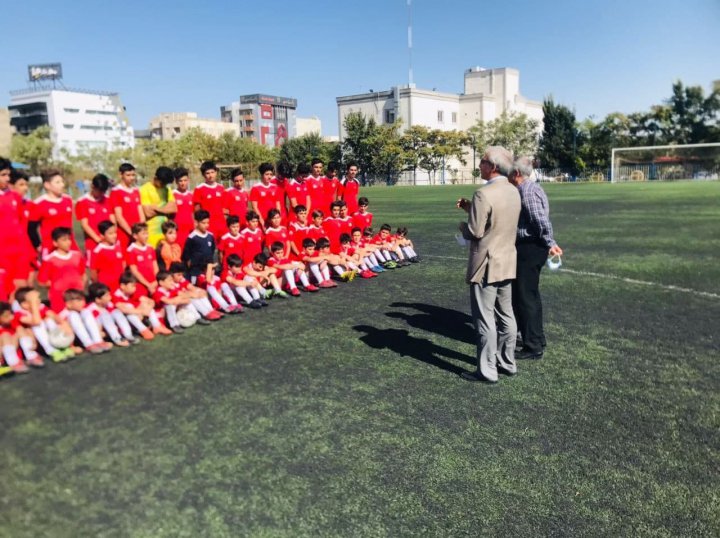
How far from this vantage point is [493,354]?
443 centimetres

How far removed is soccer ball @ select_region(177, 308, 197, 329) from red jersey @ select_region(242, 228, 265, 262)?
5.28ft

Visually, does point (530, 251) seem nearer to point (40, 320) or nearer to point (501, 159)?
point (501, 159)

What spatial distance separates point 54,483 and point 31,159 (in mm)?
51621

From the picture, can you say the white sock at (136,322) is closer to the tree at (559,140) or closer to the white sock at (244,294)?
the white sock at (244,294)

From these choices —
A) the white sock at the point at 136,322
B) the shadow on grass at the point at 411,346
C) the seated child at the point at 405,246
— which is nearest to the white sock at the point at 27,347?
the white sock at the point at 136,322

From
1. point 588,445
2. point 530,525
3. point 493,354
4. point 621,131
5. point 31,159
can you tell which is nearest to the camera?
point 530,525

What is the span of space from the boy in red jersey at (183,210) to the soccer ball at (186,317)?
1.58 meters

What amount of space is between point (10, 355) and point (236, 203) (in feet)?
13.2

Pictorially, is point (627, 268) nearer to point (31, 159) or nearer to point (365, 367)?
point (365, 367)

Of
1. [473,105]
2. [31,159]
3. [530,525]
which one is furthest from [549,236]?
[473,105]

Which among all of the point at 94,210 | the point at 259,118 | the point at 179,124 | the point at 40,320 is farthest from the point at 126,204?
the point at 259,118

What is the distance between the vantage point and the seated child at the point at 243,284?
677cm

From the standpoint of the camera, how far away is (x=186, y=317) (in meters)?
5.82

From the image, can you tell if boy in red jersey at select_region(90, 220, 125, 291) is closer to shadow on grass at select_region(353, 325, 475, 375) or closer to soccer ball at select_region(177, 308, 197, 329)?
soccer ball at select_region(177, 308, 197, 329)
